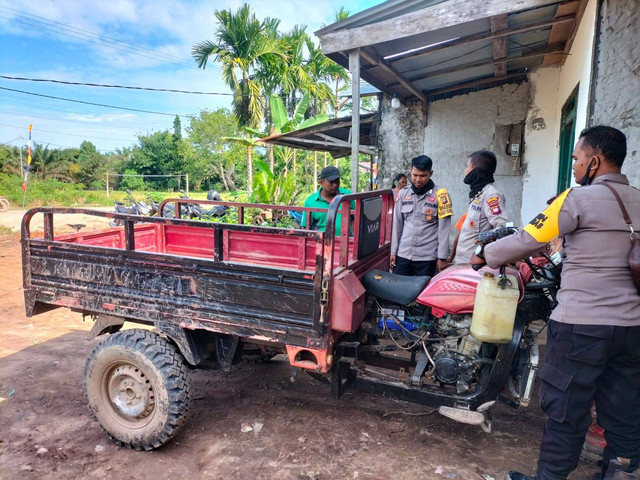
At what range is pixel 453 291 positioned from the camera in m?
2.53

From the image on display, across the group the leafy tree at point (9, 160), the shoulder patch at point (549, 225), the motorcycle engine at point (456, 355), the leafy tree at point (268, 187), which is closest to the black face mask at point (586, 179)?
the shoulder patch at point (549, 225)

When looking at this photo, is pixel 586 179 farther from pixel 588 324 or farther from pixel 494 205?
pixel 494 205

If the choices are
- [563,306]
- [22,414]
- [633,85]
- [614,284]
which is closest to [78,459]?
[22,414]

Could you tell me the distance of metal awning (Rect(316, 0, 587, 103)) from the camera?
3932 mm

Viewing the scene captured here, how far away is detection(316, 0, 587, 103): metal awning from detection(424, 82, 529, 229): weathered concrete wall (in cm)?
36

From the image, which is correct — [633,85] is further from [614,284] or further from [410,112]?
[410,112]

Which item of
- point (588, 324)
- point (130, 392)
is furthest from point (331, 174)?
point (588, 324)

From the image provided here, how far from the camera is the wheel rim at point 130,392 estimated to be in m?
2.73

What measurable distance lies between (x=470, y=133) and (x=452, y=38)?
8.88 ft

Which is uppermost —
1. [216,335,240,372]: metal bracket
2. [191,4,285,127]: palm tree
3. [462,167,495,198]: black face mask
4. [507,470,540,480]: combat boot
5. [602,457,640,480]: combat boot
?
[191,4,285,127]: palm tree

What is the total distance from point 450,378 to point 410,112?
593cm

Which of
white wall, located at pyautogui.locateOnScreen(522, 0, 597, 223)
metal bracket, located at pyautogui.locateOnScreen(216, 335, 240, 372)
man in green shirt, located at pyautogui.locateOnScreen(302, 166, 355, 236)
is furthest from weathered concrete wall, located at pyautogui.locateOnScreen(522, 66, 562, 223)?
metal bracket, located at pyautogui.locateOnScreen(216, 335, 240, 372)

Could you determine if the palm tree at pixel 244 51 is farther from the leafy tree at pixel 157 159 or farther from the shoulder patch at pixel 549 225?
the leafy tree at pixel 157 159

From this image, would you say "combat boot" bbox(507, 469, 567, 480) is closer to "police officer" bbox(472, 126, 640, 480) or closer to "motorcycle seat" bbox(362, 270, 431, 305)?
"police officer" bbox(472, 126, 640, 480)
